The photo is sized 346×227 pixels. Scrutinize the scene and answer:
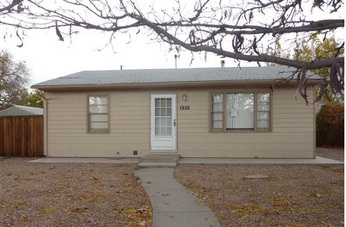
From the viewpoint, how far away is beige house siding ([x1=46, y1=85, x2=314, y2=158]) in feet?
35.5

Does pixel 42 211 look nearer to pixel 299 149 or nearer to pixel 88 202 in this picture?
pixel 88 202

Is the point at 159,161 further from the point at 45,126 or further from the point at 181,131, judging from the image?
the point at 45,126

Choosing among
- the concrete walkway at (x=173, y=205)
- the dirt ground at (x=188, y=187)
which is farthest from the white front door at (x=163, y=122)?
the concrete walkway at (x=173, y=205)

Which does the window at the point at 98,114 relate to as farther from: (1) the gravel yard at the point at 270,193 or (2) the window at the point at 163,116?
(1) the gravel yard at the point at 270,193

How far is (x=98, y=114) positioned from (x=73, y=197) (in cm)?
597

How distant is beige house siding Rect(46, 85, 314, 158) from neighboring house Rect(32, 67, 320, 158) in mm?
33

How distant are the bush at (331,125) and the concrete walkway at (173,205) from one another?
1179 cm

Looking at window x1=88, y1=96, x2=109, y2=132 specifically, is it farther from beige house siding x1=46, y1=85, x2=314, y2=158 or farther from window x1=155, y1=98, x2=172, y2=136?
window x1=155, y1=98, x2=172, y2=136

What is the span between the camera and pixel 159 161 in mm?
9914

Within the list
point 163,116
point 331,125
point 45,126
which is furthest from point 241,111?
point 331,125

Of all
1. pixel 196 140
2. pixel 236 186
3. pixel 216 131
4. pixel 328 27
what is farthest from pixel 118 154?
pixel 328 27

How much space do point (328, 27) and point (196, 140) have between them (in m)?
7.93

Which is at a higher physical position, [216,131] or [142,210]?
[216,131]

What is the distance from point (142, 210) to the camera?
16.5ft
